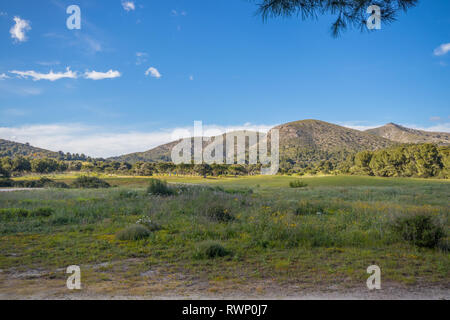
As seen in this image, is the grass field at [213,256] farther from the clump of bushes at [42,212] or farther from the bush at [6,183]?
the bush at [6,183]

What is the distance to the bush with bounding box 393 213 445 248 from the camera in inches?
266

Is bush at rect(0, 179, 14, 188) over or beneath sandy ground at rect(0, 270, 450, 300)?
beneath

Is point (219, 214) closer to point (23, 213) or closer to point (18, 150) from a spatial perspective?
point (23, 213)

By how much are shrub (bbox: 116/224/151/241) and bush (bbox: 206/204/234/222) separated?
300cm

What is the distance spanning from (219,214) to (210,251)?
437 cm

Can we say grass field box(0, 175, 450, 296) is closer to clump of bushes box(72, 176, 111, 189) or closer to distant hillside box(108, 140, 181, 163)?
clump of bushes box(72, 176, 111, 189)

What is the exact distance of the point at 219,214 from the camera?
34.9 feet

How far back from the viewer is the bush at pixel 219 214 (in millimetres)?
10422

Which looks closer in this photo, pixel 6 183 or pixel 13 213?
pixel 13 213

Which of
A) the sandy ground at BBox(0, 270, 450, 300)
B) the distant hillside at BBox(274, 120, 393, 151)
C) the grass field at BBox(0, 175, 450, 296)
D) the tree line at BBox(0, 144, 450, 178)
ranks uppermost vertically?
the distant hillside at BBox(274, 120, 393, 151)

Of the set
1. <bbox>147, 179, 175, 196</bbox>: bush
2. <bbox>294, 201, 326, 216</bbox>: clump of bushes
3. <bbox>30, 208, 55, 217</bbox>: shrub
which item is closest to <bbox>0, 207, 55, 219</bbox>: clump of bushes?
<bbox>30, 208, 55, 217</bbox>: shrub

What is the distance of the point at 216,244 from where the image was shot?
6.40 metres

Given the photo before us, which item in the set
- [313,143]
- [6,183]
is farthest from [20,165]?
[313,143]
